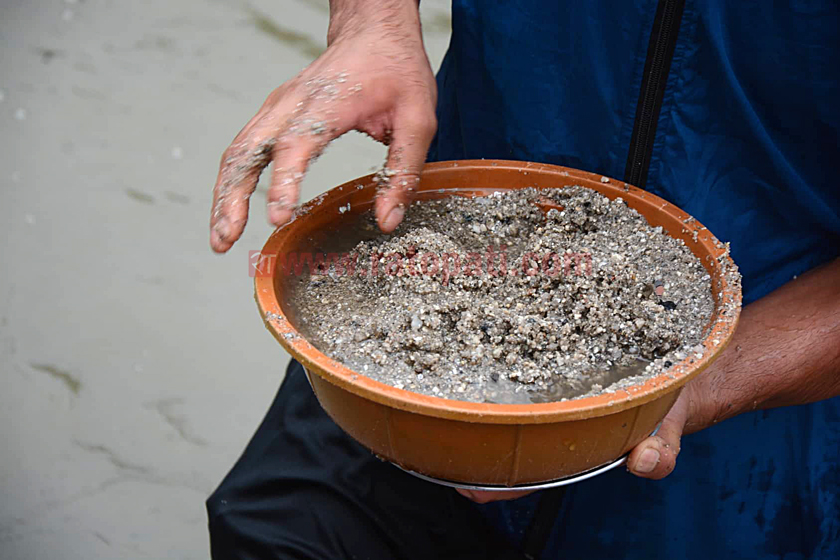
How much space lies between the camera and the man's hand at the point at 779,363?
41.5 inches

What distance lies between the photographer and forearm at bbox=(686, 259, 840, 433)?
1056 mm

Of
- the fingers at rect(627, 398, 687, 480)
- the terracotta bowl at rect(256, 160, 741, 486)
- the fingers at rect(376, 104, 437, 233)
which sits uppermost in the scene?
the fingers at rect(376, 104, 437, 233)

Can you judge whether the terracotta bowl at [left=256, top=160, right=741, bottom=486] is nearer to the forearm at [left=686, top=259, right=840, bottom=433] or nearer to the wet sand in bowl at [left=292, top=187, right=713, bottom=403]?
the wet sand in bowl at [left=292, top=187, right=713, bottom=403]

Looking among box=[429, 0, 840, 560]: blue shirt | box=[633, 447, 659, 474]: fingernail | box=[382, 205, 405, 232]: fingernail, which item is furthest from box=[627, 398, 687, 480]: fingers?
box=[382, 205, 405, 232]: fingernail

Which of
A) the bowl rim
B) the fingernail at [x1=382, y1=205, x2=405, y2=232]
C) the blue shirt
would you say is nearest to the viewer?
the bowl rim

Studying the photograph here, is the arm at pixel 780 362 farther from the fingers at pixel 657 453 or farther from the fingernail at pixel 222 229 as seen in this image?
the fingernail at pixel 222 229

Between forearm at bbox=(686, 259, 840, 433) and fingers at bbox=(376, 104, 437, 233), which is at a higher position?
fingers at bbox=(376, 104, 437, 233)

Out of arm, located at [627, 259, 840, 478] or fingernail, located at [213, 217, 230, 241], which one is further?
arm, located at [627, 259, 840, 478]

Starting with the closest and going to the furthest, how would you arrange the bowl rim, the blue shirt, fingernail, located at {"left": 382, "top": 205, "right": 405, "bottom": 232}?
the bowl rim → fingernail, located at {"left": 382, "top": 205, "right": 405, "bottom": 232} → the blue shirt

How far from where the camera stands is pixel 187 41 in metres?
3.32

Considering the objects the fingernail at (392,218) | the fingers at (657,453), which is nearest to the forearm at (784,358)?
the fingers at (657,453)

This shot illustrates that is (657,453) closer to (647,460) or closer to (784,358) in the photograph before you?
(647,460)

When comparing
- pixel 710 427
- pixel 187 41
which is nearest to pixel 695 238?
pixel 710 427

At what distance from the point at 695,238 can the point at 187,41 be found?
2918 mm
